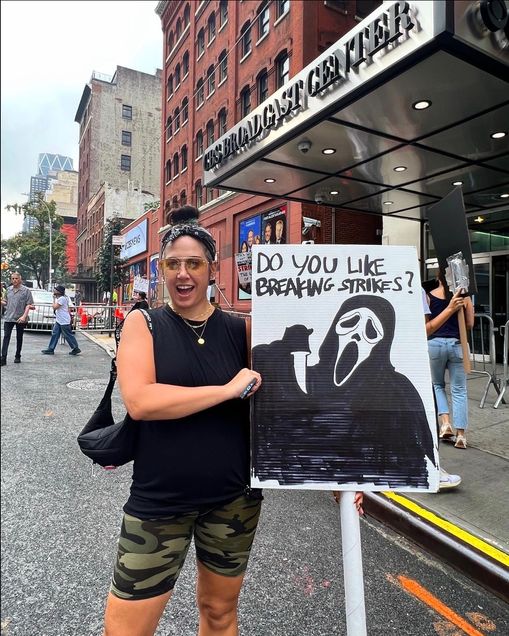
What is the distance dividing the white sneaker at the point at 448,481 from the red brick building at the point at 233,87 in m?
10.7

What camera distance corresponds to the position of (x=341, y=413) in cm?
152

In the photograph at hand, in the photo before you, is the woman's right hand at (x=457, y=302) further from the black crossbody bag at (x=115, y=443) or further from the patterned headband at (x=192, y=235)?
the black crossbody bag at (x=115, y=443)

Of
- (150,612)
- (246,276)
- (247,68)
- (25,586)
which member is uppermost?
(247,68)

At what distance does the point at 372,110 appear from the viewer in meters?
6.61

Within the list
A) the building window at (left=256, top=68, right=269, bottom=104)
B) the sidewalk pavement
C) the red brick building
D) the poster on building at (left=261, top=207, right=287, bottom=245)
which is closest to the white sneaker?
the sidewalk pavement

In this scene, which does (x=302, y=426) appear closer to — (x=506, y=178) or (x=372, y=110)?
(x=372, y=110)

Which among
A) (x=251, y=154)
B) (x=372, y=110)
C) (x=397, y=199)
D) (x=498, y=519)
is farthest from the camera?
(x=397, y=199)

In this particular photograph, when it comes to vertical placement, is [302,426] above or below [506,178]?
below

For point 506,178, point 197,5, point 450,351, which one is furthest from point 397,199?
point 197,5

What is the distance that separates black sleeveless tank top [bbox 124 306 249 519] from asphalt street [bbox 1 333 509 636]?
1.10 m

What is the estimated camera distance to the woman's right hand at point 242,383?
55.7 inches

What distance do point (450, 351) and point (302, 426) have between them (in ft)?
11.6

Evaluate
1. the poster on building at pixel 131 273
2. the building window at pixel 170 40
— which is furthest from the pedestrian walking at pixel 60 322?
the building window at pixel 170 40

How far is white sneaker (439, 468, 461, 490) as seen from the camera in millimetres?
3570
